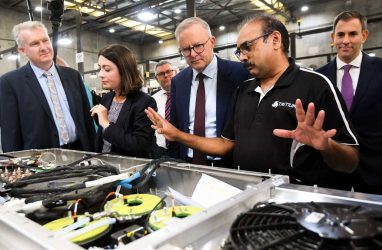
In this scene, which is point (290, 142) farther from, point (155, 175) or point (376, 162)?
point (376, 162)

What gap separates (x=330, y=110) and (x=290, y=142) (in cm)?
22

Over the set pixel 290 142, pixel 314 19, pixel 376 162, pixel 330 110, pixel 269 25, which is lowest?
pixel 376 162

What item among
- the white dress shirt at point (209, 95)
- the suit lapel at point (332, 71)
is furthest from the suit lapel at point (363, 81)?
the white dress shirt at point (209, 95)

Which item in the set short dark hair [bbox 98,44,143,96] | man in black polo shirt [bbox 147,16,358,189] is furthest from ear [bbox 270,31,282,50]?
short dark hair [bbox 98,44,143,96]

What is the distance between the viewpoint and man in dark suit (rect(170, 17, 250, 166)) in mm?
1945

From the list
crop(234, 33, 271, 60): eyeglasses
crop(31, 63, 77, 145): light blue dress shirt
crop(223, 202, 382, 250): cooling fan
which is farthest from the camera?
crop(31, 63, 77, 145): light blue dress shirt

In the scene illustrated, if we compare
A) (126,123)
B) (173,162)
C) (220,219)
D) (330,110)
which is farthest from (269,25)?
(220,219)

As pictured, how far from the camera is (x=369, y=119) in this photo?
77.0 inches

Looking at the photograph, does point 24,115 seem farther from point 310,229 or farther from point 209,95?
point 310,229

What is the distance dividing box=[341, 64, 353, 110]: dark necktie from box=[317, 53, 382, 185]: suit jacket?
43 mm

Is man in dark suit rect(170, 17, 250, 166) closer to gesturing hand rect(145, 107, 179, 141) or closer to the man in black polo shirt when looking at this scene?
the man in black polo shirt

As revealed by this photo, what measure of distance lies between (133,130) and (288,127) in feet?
3.05

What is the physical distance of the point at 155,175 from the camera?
1.18m

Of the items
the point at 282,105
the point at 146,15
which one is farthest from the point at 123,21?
the point at 282,105
